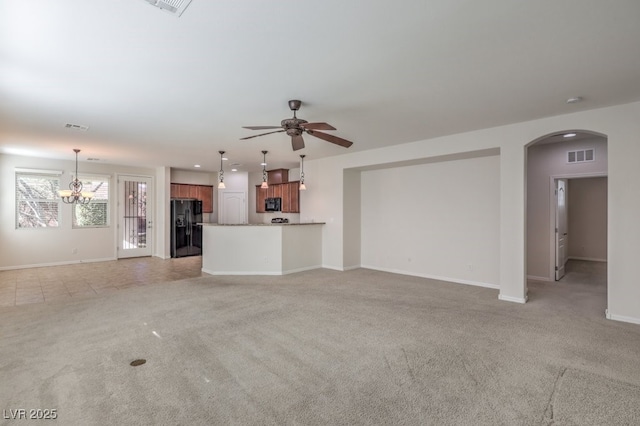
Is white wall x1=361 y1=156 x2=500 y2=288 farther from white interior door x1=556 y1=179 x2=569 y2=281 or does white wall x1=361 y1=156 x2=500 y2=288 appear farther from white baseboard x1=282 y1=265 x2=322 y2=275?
white interior door x1=556 y1=179 x2=569 y2=281

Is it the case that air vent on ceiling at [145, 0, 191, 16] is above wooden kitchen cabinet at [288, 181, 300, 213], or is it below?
above

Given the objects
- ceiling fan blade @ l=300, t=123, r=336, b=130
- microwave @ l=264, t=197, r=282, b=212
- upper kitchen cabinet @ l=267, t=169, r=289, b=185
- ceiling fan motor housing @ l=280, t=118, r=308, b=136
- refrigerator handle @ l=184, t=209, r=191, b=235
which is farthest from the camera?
refrigerator handle @ l=184, t=209, r=191, b=235

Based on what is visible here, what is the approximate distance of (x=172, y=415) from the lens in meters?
2.06

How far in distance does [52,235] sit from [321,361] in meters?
8.03

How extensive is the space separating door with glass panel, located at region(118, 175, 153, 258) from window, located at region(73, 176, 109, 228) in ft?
1.04

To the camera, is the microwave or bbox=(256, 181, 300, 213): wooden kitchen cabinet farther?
the microwave

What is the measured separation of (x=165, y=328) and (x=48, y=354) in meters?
1.01

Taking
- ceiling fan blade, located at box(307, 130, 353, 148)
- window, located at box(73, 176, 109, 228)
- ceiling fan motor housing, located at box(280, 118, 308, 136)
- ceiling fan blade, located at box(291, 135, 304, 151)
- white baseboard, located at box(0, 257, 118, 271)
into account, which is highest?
ceiling fan motor housing, located at box(280, 118, 308, 136)

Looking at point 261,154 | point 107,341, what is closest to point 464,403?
point 107,341

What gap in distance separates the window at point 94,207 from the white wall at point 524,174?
6.74 m

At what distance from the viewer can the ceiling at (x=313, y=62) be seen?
2.08m

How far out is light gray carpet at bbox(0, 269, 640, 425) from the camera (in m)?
2.12

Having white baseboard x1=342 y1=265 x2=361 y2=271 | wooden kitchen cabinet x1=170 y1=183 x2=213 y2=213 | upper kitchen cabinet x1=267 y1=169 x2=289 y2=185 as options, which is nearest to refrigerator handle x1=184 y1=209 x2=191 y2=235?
wooden kitchen cabinet x1=170 y1=183 x2=213 y2=213

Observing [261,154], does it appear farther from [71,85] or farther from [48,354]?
[48,354]
